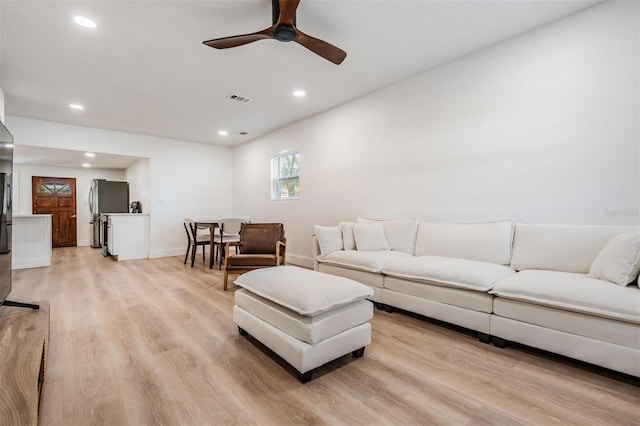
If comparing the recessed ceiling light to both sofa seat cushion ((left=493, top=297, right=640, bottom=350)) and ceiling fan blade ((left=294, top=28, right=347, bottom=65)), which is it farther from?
sofa seat cushion ((left=493, top=297, right=640, bottom=350))

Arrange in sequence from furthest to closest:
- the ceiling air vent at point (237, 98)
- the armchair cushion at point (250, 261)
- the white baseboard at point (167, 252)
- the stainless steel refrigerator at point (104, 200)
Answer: the stainless steel refrigerator at point (104, 200) < the white baseboard at point (167, 252) < the ceiling air vent at point (237, 98) < the armchair cushion at point (250, 261)

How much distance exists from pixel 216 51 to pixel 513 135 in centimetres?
312

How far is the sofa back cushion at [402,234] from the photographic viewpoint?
3.44 meters

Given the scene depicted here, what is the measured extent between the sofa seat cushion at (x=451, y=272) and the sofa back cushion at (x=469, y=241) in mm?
120

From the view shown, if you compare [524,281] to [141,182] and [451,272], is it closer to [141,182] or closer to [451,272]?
[451,272]

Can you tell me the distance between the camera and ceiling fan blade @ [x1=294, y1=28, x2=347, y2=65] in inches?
90.5

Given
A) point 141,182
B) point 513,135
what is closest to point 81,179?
point 141,182

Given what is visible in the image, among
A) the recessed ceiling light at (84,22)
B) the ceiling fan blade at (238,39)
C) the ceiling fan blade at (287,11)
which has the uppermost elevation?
the recessed ceiling light at (84,22)

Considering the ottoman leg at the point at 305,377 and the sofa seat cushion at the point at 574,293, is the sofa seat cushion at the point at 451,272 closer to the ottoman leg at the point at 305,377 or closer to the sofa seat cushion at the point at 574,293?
the sofa seat cushion at the point at 574,293

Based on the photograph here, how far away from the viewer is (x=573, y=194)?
2506 millimetres

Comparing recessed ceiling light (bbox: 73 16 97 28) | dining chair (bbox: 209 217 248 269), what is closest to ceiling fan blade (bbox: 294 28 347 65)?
recessed ceiling light (bbox: 73 16 97 28)

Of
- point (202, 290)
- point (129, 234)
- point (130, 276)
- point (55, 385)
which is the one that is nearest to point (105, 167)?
point (129, 234)

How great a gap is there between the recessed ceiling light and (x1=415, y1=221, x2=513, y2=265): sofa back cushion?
148 inches

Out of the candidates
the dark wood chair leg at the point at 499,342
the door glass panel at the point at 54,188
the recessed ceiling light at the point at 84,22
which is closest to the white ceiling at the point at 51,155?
the door glass panel at the point at 54,188
